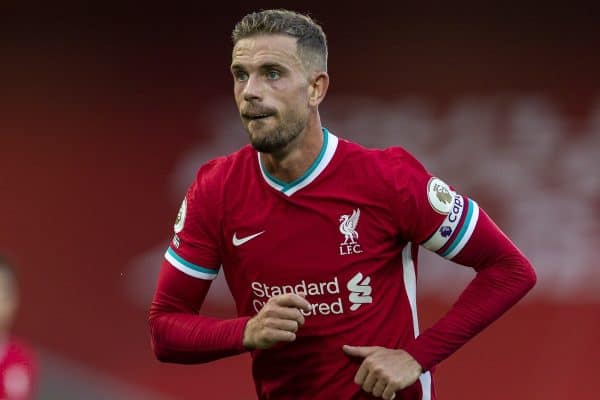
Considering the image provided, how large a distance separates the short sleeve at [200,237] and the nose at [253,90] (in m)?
0.23

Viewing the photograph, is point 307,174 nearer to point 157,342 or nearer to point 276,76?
point 276,76

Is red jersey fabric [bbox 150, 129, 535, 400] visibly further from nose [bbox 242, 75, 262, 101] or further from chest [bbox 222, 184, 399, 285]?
nose [bbox 242, 75, 262, 101]

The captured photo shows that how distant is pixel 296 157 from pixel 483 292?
1.56 feet

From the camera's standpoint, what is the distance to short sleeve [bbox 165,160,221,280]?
6.60 ft

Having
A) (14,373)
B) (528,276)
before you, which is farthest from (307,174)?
(14,373)

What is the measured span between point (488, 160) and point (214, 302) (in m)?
1.18

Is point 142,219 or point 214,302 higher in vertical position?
point 142,219

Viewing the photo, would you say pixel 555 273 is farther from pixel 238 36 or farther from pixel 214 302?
pixel 238 36

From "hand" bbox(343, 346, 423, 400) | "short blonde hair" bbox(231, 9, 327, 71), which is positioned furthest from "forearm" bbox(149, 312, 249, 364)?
"short blonde hair" bbox(231, 9, 327, 71)

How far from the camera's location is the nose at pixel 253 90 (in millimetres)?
1898

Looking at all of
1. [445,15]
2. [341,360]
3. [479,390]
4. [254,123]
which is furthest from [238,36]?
[479,390]

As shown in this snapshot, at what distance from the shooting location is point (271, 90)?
1918mm

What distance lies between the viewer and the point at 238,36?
6.57 feet

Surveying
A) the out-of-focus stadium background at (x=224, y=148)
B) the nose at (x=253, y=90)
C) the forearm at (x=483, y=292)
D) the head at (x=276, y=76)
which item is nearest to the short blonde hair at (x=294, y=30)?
the head at (x=276, y=76)
